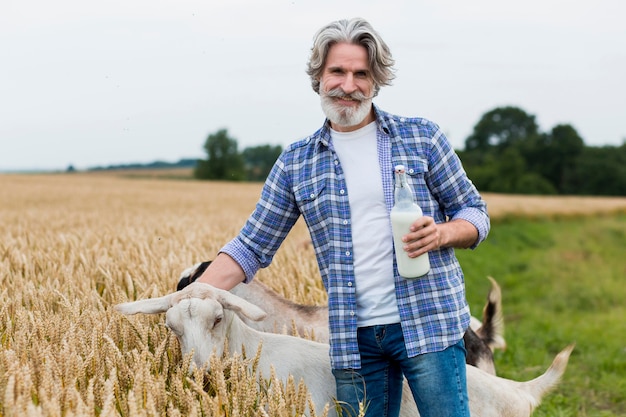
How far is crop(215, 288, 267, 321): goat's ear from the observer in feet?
11.1

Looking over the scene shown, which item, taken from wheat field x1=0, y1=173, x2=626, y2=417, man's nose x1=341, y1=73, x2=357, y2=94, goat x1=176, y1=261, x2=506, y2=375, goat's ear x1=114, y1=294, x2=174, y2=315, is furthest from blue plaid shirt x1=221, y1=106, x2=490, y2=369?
goat x1=176, y1=261, x2=506, y2=375

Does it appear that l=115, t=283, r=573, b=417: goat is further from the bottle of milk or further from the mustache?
the mustache

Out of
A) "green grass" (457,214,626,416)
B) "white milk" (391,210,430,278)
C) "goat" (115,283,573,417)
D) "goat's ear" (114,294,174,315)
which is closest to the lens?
"white milk" (391,210,430,278)

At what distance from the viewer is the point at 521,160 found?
7694 centimetres

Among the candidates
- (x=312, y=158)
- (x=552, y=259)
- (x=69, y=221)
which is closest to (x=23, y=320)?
(x=312, y=158)

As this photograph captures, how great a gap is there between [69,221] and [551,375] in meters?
11.1

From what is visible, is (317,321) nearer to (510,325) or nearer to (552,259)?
(510,325)

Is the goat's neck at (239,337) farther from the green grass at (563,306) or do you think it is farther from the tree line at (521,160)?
the tree line at (521,160)

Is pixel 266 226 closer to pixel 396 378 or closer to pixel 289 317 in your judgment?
pixel 396 378

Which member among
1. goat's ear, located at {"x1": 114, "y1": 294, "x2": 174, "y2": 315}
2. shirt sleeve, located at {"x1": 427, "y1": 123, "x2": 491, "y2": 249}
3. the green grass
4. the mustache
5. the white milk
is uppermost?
the mustache

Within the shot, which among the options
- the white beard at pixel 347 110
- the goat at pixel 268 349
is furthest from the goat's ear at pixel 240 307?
the white beard at pixel 347 110

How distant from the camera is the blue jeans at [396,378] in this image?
3359mm

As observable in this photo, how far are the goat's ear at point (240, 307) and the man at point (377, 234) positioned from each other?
1.24 ft

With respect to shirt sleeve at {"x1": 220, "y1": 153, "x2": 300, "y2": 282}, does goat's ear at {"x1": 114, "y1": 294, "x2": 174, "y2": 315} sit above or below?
below
